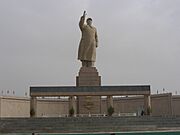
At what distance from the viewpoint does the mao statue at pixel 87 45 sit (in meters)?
27.2

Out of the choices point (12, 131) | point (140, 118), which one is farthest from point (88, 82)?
point (12, 131)

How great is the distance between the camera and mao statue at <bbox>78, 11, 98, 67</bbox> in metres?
27.2

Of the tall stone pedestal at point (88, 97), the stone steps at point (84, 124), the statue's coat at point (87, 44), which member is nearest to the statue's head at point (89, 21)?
the statue's coat at point (87, 44)

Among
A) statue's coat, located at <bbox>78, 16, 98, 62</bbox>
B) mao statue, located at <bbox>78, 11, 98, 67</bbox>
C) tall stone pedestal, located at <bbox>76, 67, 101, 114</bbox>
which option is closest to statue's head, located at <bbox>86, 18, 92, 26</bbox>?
mao statue, located at <bbox>78, 11, 98, 67</bbox>

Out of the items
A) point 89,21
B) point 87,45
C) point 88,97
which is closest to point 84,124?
point 88,97

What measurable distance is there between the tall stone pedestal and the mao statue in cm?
79

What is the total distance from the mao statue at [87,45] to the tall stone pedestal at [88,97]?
2.61 feet

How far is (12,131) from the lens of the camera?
1820 cm

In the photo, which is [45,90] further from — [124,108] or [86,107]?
[124,108]

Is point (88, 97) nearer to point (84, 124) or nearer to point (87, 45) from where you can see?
point (87, 45)

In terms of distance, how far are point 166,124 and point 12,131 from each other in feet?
30.0

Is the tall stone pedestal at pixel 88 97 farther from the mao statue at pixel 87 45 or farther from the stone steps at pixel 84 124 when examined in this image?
the stone steps at pixel 84 124

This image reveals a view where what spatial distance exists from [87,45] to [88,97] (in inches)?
178

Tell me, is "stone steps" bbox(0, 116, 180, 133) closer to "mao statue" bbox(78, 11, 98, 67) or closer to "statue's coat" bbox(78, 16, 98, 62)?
"mao statue" bbox(78, 11, 98, 67)
